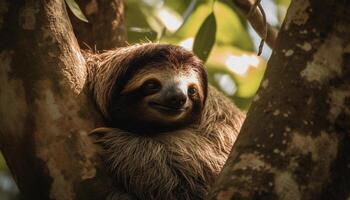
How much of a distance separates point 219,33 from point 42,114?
14.1 feet

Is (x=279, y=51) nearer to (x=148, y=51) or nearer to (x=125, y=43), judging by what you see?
(x=148, y=51)

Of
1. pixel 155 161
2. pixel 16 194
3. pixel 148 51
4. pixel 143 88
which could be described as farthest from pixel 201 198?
pixel 16 194

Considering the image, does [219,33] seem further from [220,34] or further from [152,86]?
[152,86]

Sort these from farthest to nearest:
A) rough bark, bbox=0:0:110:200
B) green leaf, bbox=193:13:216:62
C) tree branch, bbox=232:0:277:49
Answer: tree branch, bbox=232:0:277:49, green leaf, bbox=193:13:216:62, rough bark, bbox=0:0:110:200

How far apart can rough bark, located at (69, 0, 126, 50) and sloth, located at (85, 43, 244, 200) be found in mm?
324

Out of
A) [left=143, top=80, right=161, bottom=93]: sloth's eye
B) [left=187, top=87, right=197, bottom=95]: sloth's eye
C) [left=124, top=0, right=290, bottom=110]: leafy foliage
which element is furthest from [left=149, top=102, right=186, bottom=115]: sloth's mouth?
[left=124, top=0, right=290, bottom=110]: leafy foliage

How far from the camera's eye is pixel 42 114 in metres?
4.25

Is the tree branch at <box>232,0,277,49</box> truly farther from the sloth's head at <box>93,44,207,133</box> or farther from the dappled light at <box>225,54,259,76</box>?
the sloth's head at <box>93,44,207,133</box>

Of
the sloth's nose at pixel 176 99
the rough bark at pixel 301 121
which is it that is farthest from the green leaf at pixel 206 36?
the rough bark at pixel 301 121

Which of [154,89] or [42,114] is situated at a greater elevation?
[42,114]

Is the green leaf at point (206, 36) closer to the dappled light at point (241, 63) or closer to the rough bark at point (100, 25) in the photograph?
the rough bark at point (100, 25)

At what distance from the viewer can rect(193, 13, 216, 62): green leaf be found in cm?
627

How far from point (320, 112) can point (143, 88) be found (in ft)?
8.53

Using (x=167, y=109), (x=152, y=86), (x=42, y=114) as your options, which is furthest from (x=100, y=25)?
(x=42, y=114)
